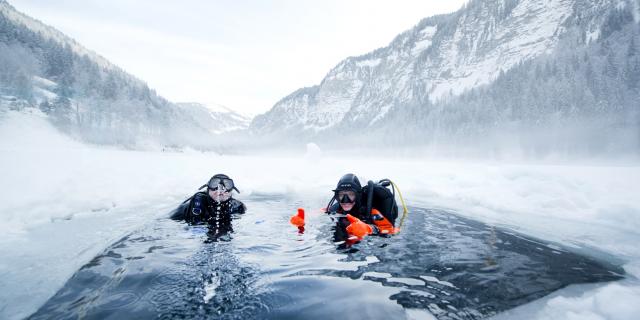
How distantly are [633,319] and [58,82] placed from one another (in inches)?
5456

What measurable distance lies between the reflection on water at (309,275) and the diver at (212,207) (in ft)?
1.65

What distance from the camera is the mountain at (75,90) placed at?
8744 cm

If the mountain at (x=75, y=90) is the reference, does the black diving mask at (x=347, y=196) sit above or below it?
below

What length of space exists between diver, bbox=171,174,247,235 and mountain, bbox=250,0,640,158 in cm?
8473

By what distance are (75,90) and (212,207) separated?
127 meters

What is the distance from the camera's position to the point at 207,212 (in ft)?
22.4

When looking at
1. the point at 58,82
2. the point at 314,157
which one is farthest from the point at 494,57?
the point at 58,82

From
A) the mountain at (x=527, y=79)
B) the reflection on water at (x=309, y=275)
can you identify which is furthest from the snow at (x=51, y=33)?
the reflection on water at (x=309, y=275)

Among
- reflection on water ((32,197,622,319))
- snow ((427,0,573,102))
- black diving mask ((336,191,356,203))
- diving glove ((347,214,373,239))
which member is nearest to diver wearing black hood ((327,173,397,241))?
black diving mask ((336,191,356,203))

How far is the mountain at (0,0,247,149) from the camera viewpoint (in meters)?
87.4

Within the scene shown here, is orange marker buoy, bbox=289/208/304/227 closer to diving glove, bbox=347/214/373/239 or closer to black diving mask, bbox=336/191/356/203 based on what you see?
black diving mask, bbox=336/191/356/203

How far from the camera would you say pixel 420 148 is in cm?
11200

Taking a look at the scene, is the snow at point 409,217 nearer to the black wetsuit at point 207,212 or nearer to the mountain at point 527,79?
the black wetsuit at point 207,212

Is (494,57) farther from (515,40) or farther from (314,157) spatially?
(314,157)
